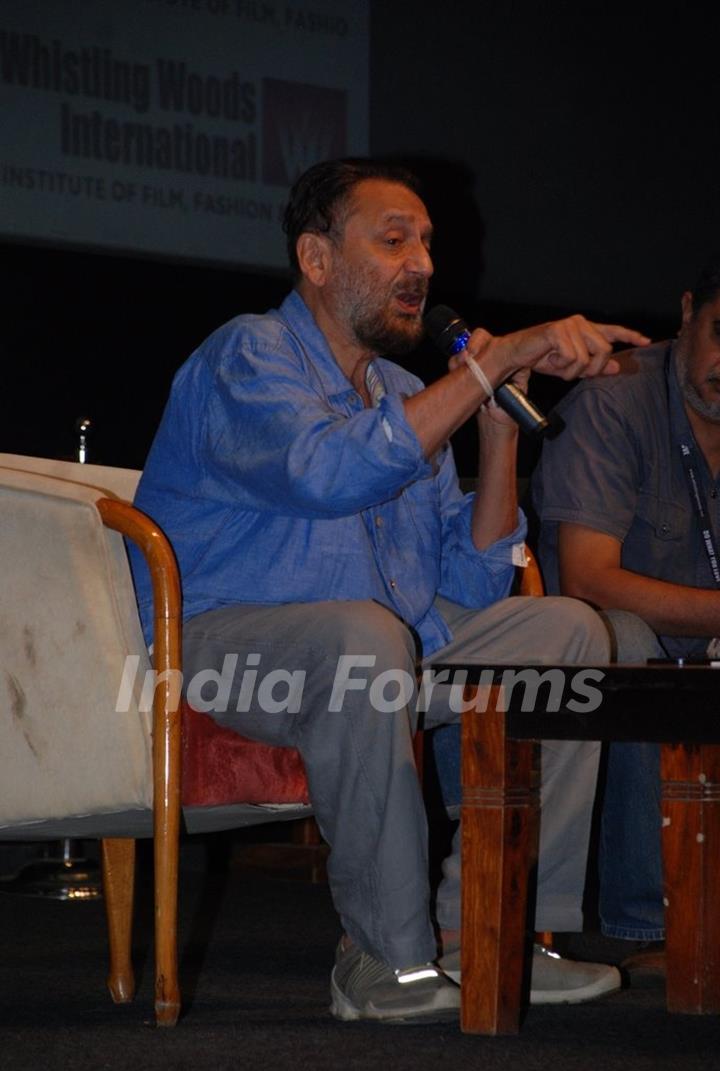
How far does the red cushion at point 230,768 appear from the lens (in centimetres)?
170

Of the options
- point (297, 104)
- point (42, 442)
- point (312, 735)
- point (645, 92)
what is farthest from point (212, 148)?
point (312, 735)

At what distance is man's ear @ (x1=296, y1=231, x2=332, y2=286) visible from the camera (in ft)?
6.64

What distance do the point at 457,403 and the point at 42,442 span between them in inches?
84.8

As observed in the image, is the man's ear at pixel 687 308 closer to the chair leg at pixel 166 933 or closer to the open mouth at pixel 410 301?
the open mouth at pixel 410 301

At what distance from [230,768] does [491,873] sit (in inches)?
12.7

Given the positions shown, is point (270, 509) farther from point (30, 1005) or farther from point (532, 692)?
point (30, 1005)

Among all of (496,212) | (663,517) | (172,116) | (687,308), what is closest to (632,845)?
(663,517)

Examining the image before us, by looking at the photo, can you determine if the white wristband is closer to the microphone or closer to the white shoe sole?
the microphone

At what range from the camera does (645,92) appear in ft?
15.5

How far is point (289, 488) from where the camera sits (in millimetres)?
1700

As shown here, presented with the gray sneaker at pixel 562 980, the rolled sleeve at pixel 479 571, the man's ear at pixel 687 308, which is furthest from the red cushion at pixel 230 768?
the man's ear at pixel 687 308

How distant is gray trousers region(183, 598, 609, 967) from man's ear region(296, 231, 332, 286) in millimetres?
498

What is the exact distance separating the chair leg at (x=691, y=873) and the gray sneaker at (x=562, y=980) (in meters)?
0.08

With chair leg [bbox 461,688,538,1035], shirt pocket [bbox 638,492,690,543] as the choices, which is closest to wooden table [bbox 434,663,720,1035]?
chair leg [bbox 461,688,538,1035]
